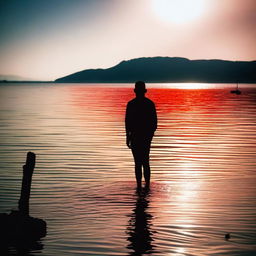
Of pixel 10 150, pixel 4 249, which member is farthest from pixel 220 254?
pixel 10 150

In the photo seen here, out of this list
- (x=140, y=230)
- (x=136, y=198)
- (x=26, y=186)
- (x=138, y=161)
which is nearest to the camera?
(x=140, y=230)

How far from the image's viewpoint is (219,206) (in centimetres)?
976

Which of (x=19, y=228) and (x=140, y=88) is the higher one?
(x=140, y=88)

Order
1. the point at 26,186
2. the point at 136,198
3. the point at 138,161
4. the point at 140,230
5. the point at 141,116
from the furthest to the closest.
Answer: the point at 138,161 < the point at 141,116 < the point at 136,198 < the point at 26,186 < the point at 140,230

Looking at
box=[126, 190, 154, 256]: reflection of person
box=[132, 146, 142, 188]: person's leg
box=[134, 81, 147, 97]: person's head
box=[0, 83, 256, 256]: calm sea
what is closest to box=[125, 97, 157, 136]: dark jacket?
box=[134, 81, 147, 97]: person's head

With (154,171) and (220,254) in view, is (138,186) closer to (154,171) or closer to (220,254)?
(154,171)

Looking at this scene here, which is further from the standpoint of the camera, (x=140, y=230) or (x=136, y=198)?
(x=136, y=198)

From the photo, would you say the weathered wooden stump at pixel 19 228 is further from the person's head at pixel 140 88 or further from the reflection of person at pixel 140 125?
the person's head at pixel 140 88

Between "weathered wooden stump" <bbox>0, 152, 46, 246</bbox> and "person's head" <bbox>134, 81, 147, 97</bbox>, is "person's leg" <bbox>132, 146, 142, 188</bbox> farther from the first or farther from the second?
"weathered wooden stump" <bbox>0, 152, 46, 246</bbox>

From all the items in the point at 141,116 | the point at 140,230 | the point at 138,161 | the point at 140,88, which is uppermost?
the point at 140,88

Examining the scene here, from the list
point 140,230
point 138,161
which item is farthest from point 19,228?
point 138,161

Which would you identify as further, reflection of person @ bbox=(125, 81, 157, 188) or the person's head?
reflection of person @ bbox=(125, 81, 157, 188)

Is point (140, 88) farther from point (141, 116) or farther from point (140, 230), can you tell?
point (140, 230)

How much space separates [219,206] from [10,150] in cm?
1049
